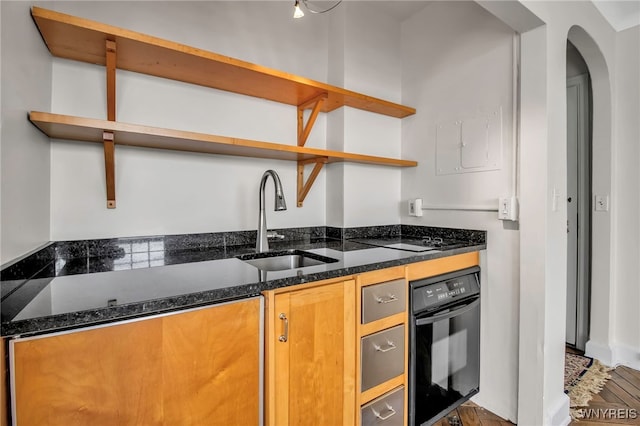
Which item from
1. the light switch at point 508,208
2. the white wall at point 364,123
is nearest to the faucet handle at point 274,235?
Answer: the white wall at point 364,123

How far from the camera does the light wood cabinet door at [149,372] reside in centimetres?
72

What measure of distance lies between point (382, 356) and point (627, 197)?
7.20 feet

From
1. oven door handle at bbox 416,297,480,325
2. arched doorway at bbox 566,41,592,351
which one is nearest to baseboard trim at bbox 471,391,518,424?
oven door handle at bbox 416,297,480,325

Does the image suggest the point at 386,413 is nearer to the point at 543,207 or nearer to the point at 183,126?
the point at 543,207

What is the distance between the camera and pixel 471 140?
187 cm

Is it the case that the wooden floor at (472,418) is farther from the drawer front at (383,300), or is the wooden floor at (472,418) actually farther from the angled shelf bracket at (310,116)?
the angled shelf bracket at (310,116)

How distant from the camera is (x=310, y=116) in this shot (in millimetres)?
1930

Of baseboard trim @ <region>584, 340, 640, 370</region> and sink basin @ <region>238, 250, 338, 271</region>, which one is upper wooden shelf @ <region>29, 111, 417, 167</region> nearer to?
sink basin @ <region>238, 250, 338, 271</region>

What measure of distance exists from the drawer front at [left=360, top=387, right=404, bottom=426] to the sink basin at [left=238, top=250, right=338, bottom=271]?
0.63 m

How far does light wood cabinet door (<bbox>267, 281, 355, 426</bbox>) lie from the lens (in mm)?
1054

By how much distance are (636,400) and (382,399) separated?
1676mm

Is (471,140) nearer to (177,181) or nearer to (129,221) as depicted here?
(177,181)

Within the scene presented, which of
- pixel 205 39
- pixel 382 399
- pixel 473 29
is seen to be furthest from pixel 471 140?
pixel 205 39

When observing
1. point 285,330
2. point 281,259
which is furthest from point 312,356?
point 281,259
